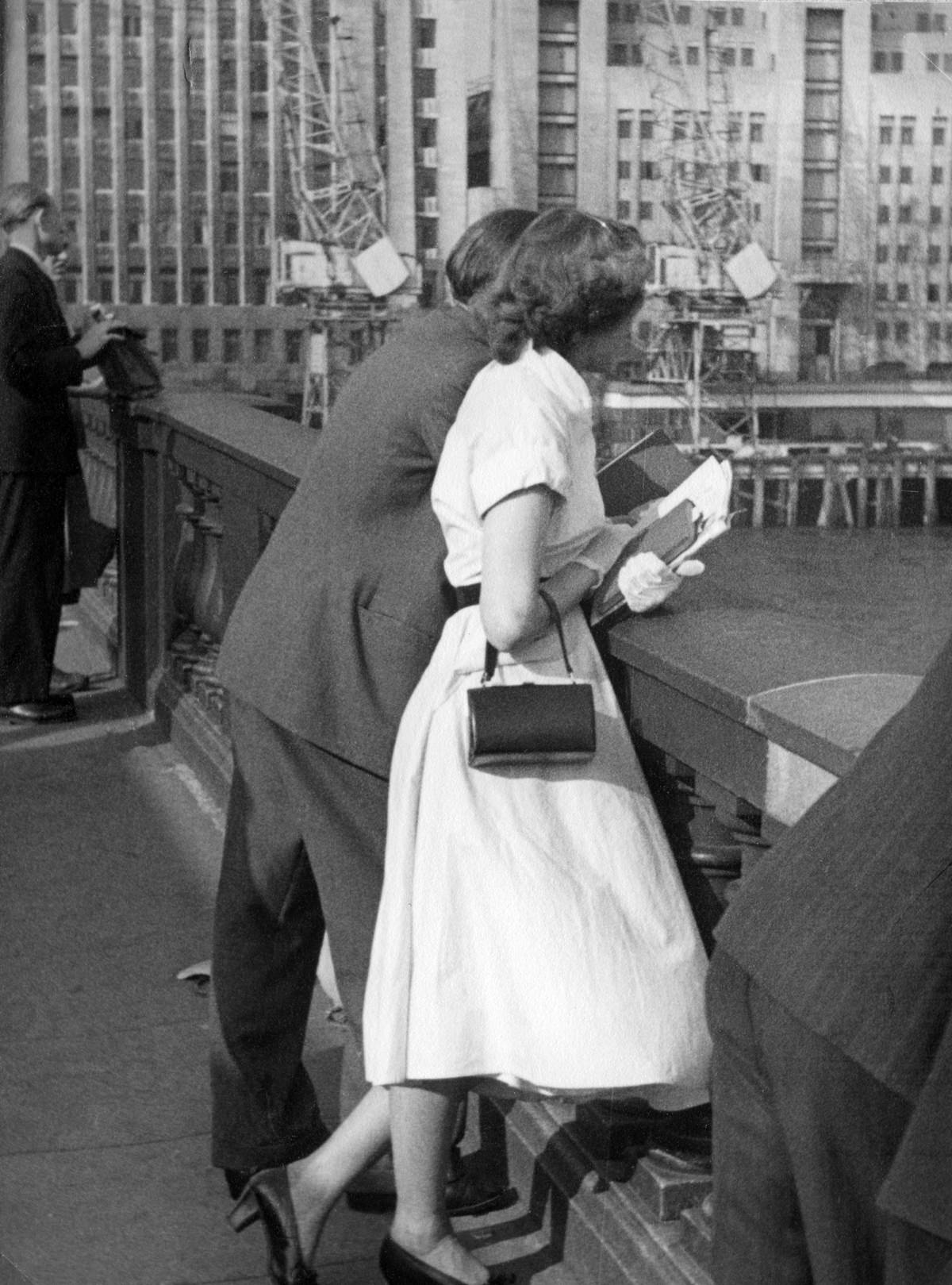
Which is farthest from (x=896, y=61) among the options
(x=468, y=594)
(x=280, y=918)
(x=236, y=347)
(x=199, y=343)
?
(x=468, y=594)

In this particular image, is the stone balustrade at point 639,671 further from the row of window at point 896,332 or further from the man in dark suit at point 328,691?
the row of window at point 896,332

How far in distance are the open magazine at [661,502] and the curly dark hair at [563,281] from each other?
0.20 meters

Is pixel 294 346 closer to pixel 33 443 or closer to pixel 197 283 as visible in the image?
pixel 197 283

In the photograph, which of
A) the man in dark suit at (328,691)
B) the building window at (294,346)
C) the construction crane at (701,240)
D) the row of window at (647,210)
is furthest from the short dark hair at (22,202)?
the row of window at (647,210)

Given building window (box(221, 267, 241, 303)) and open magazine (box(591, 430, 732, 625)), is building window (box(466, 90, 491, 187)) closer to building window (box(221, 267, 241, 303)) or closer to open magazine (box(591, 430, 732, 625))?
building window (box(221, 267, 241, 303))

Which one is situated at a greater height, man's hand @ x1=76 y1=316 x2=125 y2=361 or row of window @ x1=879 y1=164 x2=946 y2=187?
row of window @ x1=879 y1=164 x2=946 y2=187

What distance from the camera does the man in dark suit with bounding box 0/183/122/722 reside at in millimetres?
5594

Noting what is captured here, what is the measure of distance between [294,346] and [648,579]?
24.2 metres

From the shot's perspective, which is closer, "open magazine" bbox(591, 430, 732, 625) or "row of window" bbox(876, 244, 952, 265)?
"open magazine" bbox(591, 430, 732, 625)

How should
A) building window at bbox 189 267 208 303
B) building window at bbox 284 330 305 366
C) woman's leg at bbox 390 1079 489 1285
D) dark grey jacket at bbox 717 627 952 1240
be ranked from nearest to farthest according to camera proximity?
dark grey jacket at bbox 717 627 952 1240, woman's leg at bbox 390 1079 489 1285, building window at bbox 189 267 208 303, building window at bbox 284 330 305 366

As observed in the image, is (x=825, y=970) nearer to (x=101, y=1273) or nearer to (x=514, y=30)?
(x=101, y=1273)

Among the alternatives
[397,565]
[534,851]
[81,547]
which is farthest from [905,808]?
[81,547]

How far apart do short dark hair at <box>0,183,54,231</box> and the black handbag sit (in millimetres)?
3688

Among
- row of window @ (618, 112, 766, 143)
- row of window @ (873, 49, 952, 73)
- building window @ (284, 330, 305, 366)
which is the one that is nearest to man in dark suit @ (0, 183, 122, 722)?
building window @ (284, 330, 305, 366)
